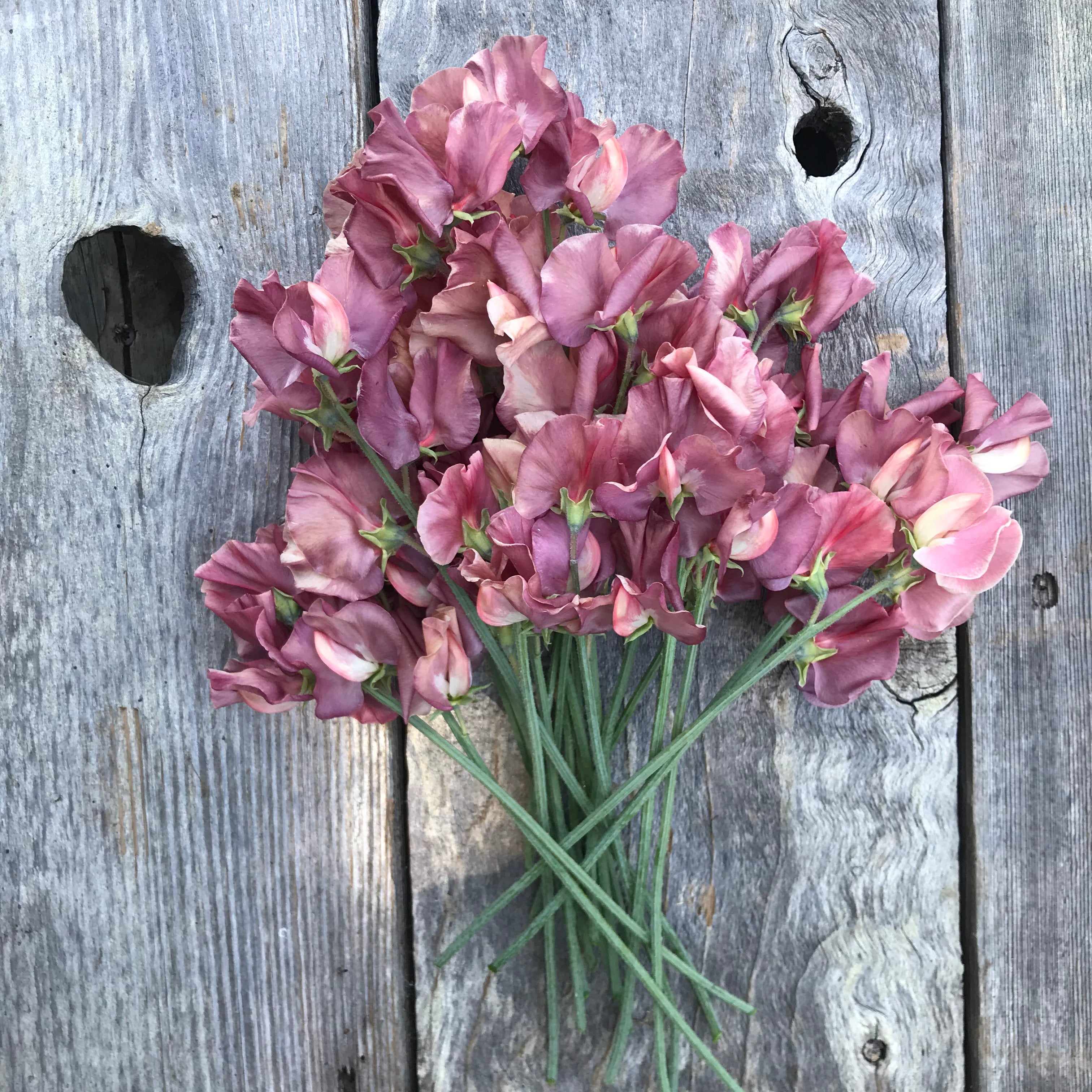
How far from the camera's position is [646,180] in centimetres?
55

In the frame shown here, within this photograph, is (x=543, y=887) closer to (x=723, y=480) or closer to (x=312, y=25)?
(x=723, y=480)

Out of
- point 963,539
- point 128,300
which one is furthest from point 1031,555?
point 128,300

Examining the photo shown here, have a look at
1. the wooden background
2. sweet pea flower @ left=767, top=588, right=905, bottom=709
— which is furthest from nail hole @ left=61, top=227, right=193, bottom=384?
sweet pea flower @ left=767, top=588, right=905, bottom=709

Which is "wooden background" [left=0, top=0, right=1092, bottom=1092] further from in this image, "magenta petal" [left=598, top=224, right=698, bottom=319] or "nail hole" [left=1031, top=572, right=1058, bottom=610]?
"magenta petal" [left=598, top=224, right=698, bottom=319]

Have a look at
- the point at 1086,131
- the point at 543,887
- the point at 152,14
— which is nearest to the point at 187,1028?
the point at 543,887

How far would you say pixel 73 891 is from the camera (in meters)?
0.62

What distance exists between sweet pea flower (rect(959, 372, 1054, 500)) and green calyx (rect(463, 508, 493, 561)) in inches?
12.5

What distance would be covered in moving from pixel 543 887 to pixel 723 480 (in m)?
0.30

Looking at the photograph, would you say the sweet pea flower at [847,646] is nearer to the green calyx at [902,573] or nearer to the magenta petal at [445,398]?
the green calyx at [902,573]

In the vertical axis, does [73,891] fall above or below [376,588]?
below

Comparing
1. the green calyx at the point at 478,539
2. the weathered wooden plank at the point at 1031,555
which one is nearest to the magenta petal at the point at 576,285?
the green calyx at the point at 478,539

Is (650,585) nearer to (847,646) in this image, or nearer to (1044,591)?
(847,646)

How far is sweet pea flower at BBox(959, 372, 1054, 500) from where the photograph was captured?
1.91 ft

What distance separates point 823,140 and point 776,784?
494mm
